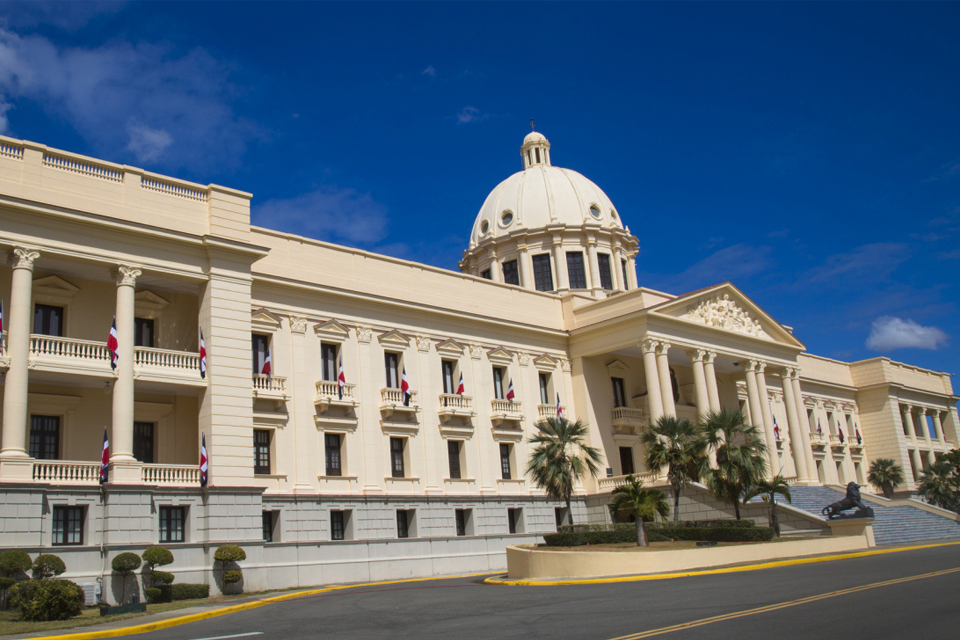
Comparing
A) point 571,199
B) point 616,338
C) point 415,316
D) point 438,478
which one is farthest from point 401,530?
point 571,199

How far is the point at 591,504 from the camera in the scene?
154 feet

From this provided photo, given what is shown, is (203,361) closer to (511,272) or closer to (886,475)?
(511,272)

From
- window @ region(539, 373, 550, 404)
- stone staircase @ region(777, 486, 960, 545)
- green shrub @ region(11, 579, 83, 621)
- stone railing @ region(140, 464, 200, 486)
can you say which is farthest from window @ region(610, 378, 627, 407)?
green shrub @ region(11, 579, 83, 621)

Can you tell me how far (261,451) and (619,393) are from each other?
948 inches

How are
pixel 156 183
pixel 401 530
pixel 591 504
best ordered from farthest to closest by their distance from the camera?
pixel 591 504 → pixel 401 530 → pixel 156 183

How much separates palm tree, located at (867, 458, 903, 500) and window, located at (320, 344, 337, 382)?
160 feet

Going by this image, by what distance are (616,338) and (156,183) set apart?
2646 cm

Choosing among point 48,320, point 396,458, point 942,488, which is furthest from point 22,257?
point 942,488

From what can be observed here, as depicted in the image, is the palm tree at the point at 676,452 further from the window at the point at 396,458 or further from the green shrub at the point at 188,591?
the green shrub at the point at 188,591

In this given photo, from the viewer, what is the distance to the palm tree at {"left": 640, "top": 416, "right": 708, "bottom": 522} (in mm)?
37562

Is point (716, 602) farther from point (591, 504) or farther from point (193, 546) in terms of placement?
point (591, 504)

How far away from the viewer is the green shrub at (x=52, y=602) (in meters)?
20.5

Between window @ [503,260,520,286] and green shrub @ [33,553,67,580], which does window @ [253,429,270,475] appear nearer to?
green shrub @ [33,553,67,580]

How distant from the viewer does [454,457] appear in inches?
1673
